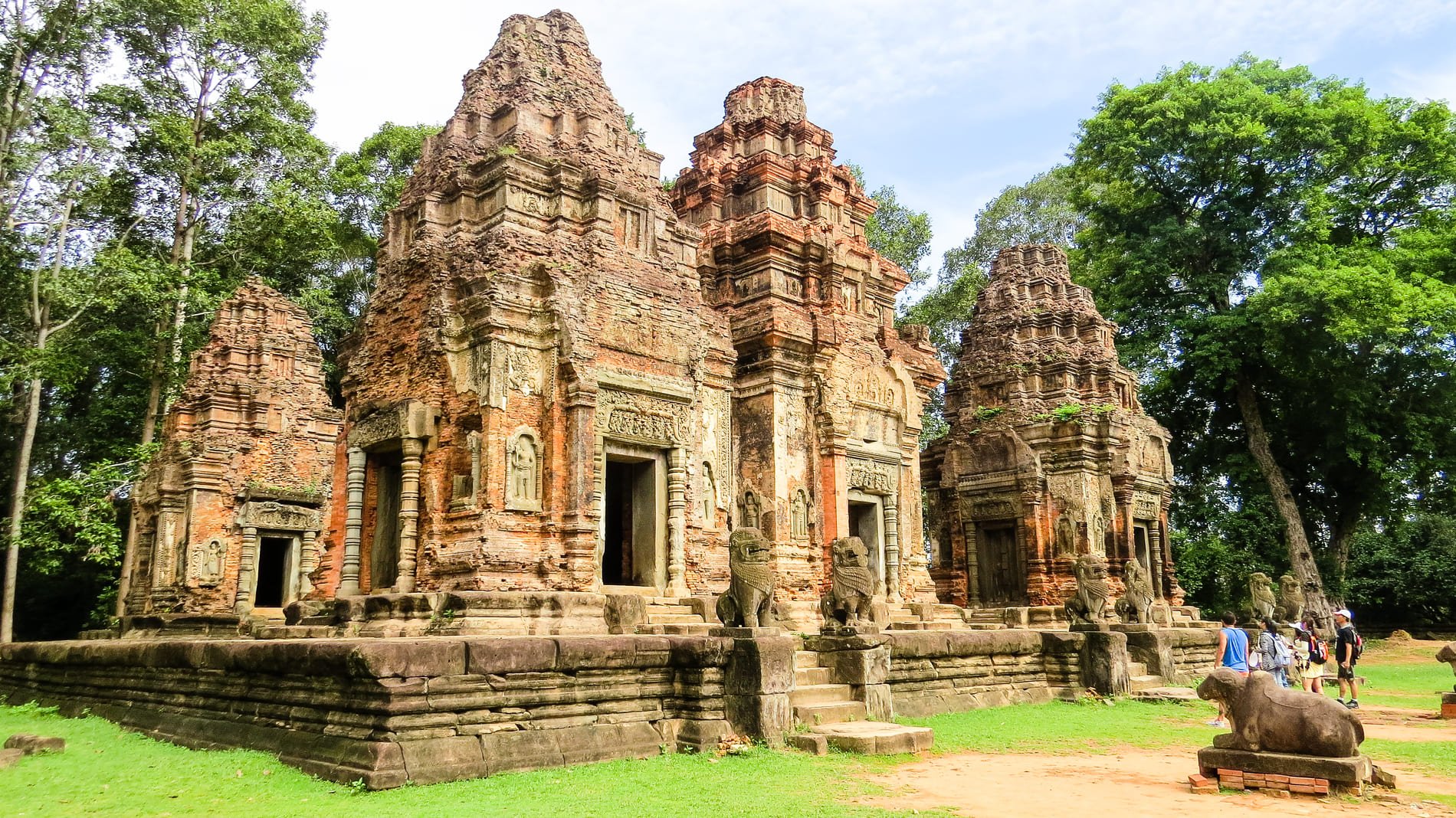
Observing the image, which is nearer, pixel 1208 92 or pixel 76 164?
pixel 76 164

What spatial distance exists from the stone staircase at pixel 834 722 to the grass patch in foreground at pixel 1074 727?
421 mm

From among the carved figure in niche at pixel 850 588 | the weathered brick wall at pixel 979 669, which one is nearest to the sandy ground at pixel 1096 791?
the carved figure in niche at pixel 850 588

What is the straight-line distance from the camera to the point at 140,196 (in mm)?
23125

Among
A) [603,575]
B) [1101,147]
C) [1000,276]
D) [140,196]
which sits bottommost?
[603,575]

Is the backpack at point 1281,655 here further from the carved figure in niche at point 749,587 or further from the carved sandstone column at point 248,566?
the carved sandstone column at point 248,566

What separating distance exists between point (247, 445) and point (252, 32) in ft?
35.3

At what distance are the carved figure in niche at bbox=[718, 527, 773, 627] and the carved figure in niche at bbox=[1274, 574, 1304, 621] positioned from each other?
13246mm

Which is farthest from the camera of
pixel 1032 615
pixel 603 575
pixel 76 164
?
pixel 76 164

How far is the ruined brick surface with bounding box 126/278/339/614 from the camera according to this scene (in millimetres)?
17625

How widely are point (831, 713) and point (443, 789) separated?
3968 mm

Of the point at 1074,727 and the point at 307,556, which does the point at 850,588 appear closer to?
the point at 1074,727

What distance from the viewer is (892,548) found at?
1606 centimetres

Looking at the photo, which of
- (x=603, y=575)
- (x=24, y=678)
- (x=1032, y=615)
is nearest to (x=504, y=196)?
(x=603, y=575)

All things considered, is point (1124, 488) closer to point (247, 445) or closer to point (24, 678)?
point (247, 445)
